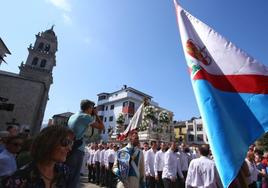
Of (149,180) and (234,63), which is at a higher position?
(234,63)

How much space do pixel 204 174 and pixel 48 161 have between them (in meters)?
4.18

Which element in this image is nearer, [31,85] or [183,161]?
[183,161]

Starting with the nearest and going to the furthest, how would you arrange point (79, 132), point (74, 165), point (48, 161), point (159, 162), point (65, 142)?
point (48, 161), point (65, 142), point (74, 165), point (79, 132), point (159, 162)

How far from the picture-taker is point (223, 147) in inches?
102

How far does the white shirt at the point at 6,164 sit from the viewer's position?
3533 millimetres

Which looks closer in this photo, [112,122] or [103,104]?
[112,122]

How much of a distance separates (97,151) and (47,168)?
13.1 m

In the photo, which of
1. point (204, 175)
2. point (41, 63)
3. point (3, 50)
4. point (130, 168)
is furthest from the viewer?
point (41, 63)

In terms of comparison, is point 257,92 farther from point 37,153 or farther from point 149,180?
→ point 149,180

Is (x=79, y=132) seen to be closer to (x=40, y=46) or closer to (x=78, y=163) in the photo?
(x=78, y=163)

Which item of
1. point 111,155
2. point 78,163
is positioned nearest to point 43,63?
point 111,155

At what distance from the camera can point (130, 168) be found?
495cm

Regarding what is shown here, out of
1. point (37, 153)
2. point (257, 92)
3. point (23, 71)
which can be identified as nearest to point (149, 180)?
point (257, 92)

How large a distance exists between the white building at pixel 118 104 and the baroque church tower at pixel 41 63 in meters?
22.8
